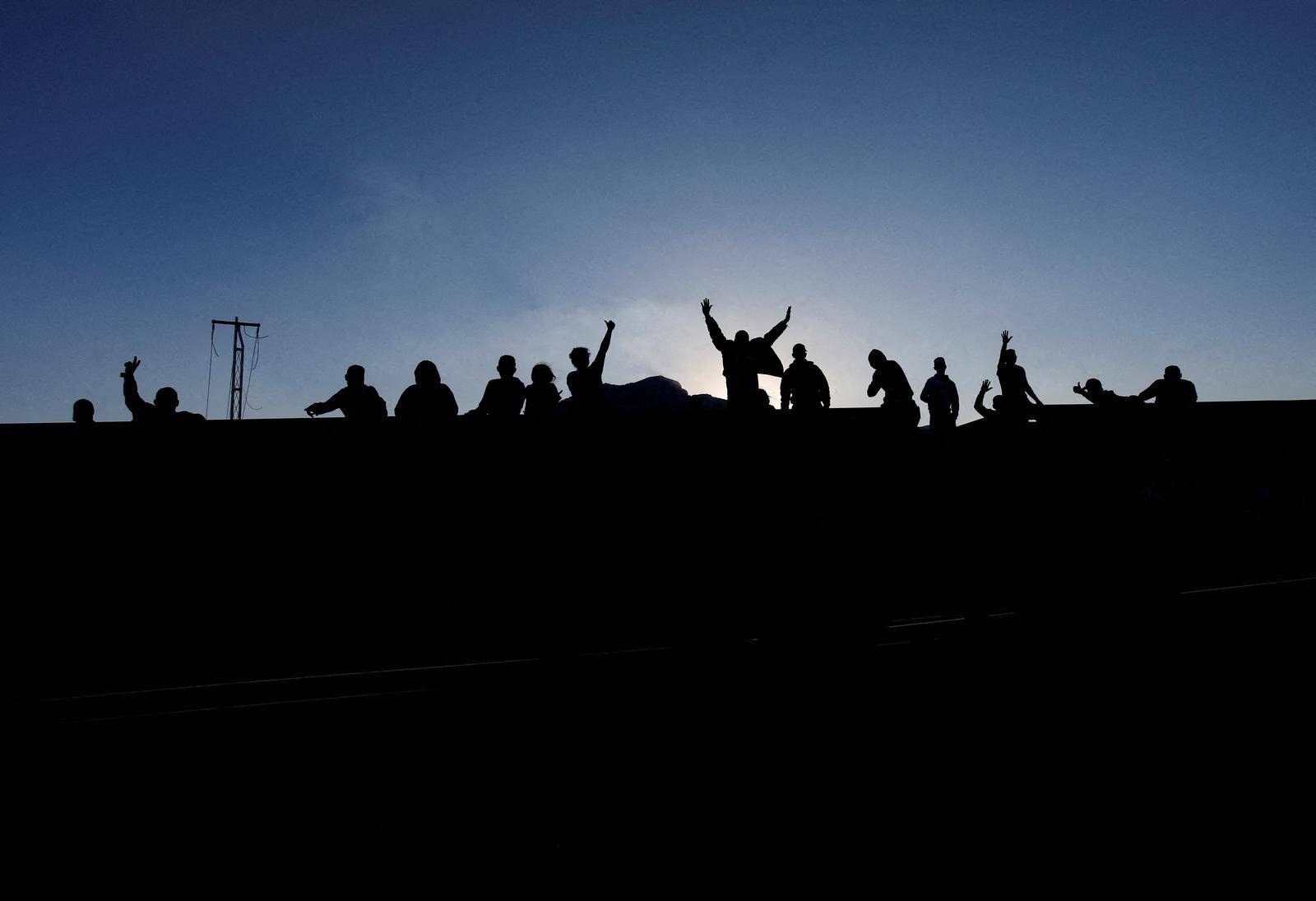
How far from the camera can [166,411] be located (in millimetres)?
5641

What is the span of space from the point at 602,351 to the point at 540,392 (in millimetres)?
829

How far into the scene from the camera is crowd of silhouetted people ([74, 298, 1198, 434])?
570 cm

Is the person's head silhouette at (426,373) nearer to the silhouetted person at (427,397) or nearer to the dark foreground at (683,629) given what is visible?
the silhouetted person at (427,397)

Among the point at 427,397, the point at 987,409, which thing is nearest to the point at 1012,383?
the point at 987,409

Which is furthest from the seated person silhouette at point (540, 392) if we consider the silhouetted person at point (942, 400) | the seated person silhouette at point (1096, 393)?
the seated person silhouette at point (1096, 393)

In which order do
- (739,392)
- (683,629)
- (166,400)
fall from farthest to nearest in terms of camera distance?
(739,392) < (166,400) < (683,629)

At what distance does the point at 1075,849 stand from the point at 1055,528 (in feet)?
16.2

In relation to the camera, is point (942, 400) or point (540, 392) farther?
point (942, 400)

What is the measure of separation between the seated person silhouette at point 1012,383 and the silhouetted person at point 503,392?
5.69 meters

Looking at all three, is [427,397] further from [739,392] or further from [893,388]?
[893,388]

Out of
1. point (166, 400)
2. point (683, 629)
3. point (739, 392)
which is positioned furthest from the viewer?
point (739, 392)

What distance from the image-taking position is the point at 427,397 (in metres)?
5.65

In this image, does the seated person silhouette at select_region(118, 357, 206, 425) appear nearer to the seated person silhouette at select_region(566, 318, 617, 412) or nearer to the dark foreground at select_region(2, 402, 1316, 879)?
the dark foreground at select_region(2, 402, 1316, 879)

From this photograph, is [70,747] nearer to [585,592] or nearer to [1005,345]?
[585,592]
